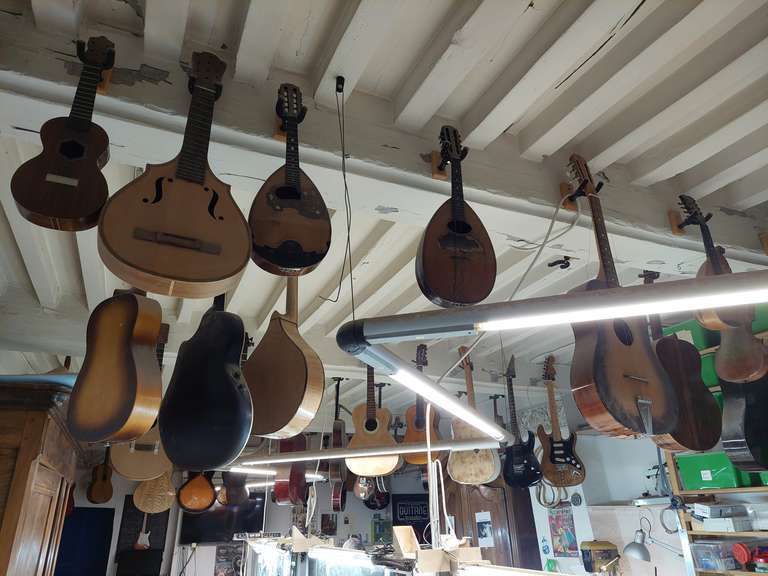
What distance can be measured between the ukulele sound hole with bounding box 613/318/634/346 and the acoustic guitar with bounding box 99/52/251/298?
4.47ft

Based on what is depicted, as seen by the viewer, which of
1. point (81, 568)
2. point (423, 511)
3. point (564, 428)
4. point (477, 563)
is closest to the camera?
point (477, 563)

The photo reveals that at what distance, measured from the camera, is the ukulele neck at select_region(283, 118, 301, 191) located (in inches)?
55.7

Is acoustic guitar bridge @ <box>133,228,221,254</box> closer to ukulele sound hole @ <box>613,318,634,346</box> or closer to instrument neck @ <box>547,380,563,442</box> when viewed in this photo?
ukulele sound hole @ <box>613,318,634,346</box>

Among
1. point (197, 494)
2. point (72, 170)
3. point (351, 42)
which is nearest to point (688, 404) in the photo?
point (351, 42)

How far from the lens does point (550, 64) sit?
1513 millimetres

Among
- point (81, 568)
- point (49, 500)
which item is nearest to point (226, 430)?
point (49, 500)

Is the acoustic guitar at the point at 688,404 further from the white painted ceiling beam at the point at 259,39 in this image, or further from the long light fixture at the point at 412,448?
the white painted ceiling beam at the point at 259,39

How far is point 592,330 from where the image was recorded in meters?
1.71

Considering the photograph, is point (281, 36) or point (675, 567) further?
point (675, 567)

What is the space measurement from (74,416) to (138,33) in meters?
1.19

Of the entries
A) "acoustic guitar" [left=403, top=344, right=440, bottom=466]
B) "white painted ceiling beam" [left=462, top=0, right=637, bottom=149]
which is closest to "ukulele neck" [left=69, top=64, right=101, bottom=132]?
"white painted ceiling beam" [left=462, top=0, right=637, bottom=149]

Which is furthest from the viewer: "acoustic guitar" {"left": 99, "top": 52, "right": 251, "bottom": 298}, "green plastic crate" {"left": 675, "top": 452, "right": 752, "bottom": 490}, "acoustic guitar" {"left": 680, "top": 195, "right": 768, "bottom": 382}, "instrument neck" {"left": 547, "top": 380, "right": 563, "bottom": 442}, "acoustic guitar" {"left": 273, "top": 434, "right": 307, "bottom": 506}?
"acoustic guitar" {"left": 273, "top": 434, "right": 307, "bottom": 506}

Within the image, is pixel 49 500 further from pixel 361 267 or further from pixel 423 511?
pixel 423 511

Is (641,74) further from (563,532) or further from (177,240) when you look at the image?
(563,532)
